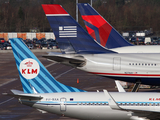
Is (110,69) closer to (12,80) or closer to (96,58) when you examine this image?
(96,58)

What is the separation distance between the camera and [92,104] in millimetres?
26250

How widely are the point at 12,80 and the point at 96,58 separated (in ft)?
75.6

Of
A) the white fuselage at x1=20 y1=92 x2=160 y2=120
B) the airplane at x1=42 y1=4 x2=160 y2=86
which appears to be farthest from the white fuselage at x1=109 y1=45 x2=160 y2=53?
the white fuselage at x1=20 y1=92 x2=160 y2=120

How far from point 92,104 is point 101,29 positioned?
16693mm

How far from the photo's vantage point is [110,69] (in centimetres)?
3494

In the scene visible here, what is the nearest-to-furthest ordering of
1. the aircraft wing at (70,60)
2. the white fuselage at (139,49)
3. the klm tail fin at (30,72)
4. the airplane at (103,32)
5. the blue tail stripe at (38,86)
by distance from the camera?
the klm tail fin at (30,72)
the blue tail stripe at (38,86)
the aircraft wing at (70,60)
the white fuselage at (139,49)
the airplane at (103,32)

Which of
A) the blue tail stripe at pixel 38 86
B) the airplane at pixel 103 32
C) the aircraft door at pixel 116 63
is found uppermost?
the airplane at pixel 103 32

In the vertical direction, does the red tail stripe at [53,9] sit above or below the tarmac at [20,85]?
above

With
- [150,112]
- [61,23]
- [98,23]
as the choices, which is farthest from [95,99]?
[98,23]

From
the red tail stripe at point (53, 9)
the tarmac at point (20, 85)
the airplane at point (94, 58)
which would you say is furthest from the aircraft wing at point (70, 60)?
the tarmac at point (20, 85)

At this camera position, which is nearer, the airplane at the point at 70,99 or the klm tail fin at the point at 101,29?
the airplane at the point at 70,99

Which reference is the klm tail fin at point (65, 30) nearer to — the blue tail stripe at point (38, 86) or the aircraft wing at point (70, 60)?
the aircraft wing at point (70, 60)

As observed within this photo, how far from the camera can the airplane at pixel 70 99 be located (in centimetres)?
2594

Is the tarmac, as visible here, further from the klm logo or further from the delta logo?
the klm logo
